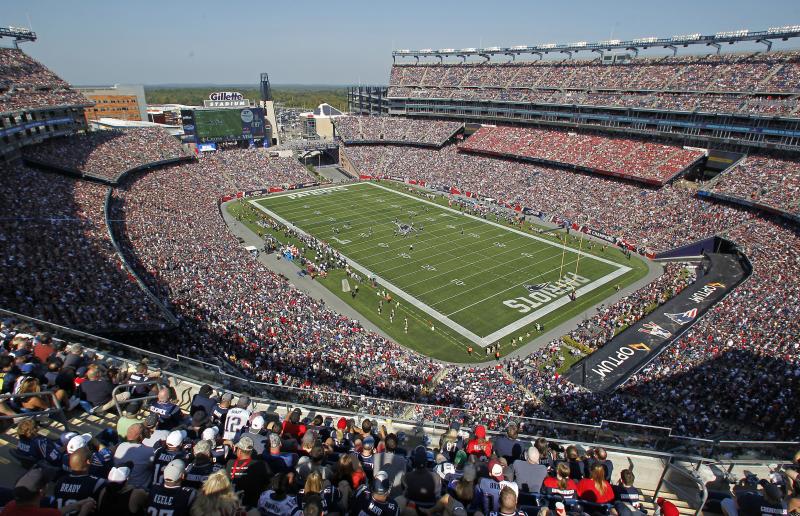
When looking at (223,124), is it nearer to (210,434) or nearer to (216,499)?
(210,434)

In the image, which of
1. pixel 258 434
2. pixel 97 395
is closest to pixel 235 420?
pixel 258 434

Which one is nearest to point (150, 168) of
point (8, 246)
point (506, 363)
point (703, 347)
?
point (8, 246)

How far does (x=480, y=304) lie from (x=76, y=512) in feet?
80.3

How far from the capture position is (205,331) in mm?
18703

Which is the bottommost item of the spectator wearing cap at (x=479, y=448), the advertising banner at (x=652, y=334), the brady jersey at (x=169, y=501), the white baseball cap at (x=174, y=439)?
the advertising banner at (x=652, y=334)

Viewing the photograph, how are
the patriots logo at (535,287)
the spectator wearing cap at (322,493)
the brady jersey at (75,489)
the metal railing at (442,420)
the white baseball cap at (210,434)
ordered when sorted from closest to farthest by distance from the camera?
the brady jersey at (75,489) < the spectator wearing cap at (322,493) < the white baseball cap at (210,434) < the metal railing at (442,420) < the patriots logo at (535,287)

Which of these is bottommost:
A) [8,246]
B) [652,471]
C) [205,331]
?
[205,331]

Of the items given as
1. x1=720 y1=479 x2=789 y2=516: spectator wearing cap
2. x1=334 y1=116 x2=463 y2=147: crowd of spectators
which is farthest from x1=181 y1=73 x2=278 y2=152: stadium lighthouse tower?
x1=720 y1=479 x2=789 y2=516: spectator wearing cap

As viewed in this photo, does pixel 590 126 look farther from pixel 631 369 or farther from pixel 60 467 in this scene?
pixel 60 467

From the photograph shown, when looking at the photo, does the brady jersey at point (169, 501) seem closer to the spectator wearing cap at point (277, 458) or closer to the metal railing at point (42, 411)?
the spectator wearing cap at point (277, 458)

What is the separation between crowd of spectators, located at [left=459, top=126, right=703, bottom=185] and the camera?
43.0 m

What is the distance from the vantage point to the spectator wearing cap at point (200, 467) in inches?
188

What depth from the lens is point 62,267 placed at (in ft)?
61.4

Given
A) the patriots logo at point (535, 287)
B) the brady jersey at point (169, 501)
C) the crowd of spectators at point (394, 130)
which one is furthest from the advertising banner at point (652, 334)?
the crowd of spectators at point (394, 130)
